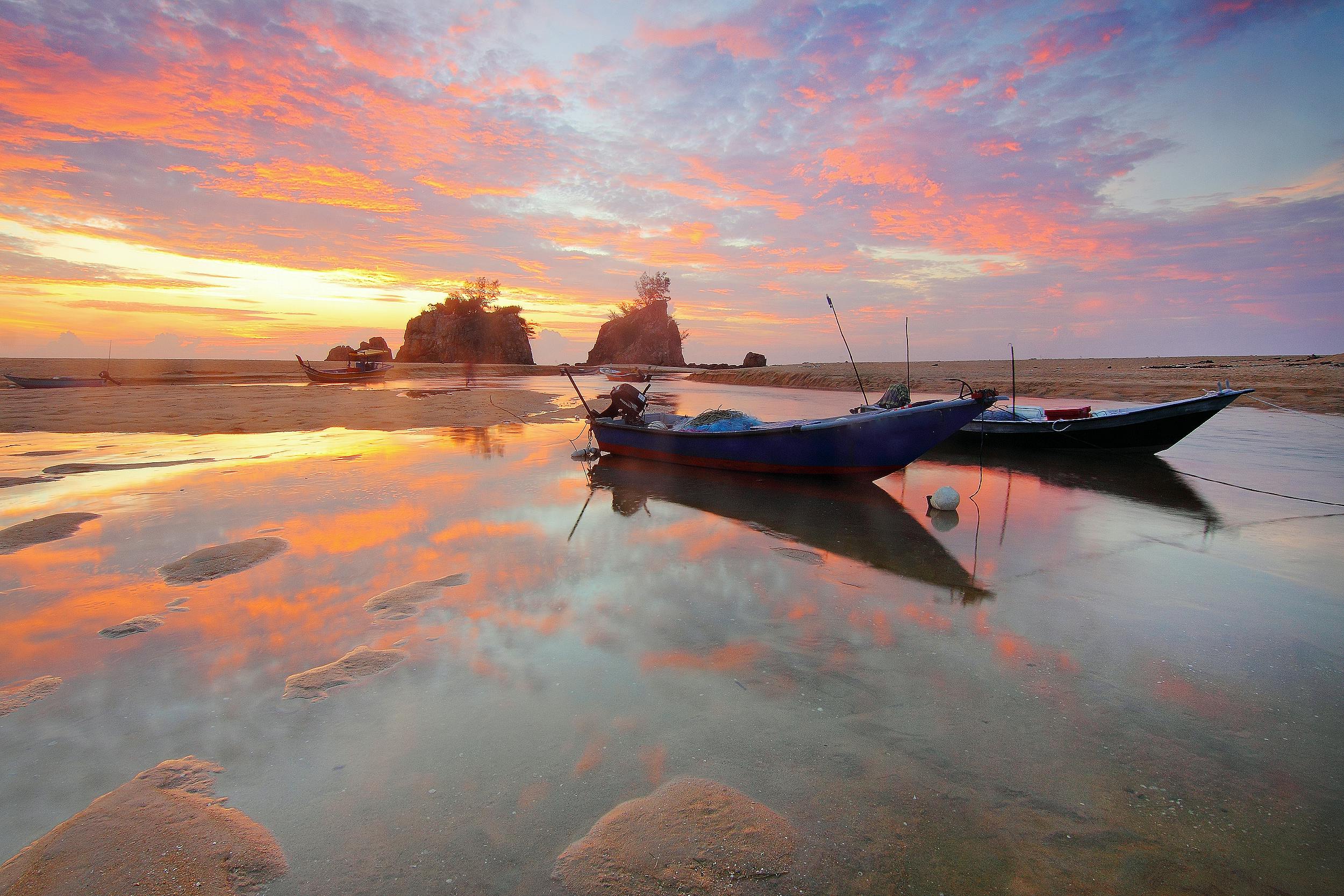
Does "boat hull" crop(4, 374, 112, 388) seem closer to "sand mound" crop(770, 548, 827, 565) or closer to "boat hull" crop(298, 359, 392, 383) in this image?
"boat hull" crop(298, 359, 392, 383)

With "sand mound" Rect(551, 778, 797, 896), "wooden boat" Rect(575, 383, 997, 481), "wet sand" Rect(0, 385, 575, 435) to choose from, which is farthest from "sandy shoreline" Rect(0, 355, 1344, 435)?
"sand mound" Rect(551, 778, 797, 896)

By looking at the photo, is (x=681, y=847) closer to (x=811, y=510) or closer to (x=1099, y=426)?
(x=811, y=510)

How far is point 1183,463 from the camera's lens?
1587 centimetres

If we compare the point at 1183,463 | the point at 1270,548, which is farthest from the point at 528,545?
the point at 1183,463

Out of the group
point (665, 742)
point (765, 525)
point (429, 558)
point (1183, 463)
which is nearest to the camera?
point (665, 742)

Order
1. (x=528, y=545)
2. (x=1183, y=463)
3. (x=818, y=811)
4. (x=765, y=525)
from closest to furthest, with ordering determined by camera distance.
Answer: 1. (x=818, y=811)
2. (x=528, y=545)
3. (x=765, y=525)
4. (x=1183, y=463)

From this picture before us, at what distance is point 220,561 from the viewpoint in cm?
756

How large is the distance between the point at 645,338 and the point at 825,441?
98.2 m

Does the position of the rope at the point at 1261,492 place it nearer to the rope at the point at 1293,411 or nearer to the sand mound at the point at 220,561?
the rope at the point at 1293,411

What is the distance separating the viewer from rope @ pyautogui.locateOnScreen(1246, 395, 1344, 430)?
21.3 meters

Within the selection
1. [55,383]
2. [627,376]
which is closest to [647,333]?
[627,376]

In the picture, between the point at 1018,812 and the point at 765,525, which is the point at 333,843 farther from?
the point at 765,525

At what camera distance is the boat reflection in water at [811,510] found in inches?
327

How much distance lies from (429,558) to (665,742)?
516cm
